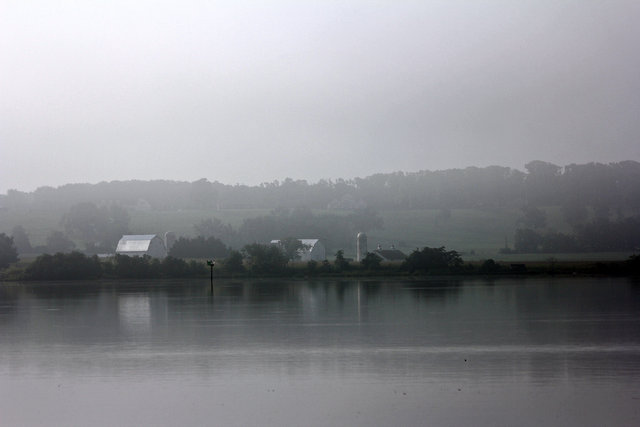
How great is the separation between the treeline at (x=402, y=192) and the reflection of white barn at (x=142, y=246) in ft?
122

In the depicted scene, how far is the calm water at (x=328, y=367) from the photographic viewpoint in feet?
38.5

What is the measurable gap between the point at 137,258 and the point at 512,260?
34384 mm

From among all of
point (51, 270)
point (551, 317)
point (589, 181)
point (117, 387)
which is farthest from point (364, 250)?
point (117, 387)

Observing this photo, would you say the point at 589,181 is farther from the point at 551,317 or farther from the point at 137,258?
the point at 551,317

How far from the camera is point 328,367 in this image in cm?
1594

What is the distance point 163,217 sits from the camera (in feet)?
354

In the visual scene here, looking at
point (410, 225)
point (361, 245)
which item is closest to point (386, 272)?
point (361, 245)

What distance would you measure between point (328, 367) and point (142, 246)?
6382 cm

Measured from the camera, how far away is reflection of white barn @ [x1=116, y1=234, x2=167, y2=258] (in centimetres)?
7681

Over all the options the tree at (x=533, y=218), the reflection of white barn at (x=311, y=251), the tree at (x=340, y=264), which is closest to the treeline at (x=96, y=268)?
the tree at (x=340, y=264)

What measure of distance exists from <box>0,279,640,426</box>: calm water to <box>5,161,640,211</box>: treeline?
75881mm

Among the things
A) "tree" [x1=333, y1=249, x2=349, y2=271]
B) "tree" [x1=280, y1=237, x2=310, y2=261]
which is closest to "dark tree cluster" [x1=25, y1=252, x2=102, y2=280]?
"tree" [x1=280, y1=237, x2=310, y2=261]

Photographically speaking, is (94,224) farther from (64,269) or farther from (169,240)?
(64,269)

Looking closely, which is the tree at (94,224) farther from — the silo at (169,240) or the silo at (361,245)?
the silo at (361,245)
